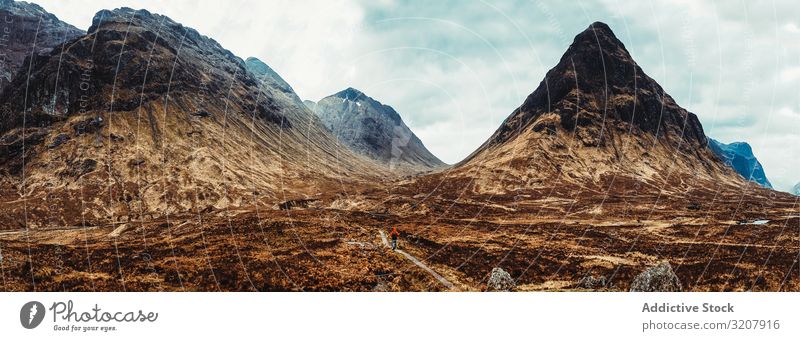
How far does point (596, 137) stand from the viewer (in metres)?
160

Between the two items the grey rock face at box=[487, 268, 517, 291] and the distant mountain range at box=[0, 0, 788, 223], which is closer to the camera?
the grey rock face at box=[487, 268, 517, 291]

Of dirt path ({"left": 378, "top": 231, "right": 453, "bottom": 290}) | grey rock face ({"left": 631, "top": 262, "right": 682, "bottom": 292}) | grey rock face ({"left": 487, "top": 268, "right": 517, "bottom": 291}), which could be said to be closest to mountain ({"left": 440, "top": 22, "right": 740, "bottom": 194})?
dirt path ({"left": 378, "top": 231, "right": 453, "bottom": 290})

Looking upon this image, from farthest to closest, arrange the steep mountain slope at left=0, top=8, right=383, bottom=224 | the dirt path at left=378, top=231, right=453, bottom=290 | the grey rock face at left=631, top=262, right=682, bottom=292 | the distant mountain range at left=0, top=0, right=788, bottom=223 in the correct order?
the distant mountain range at left=0, top=0, right=788, bottom=223
the steep mountain slope at left=0, top=8, right=383, bottom=224
the dirt path at left=378, top=231, right=453, bottom=290
the grey rock face at left=631, top=262, right=682, bottom=292

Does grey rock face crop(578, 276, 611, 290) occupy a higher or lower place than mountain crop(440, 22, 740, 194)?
lower

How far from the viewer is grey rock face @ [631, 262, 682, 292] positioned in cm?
2491

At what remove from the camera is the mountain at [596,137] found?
14012 centimetres

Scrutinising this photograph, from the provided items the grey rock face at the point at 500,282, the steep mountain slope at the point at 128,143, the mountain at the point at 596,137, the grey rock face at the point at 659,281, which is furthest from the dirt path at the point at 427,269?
the mountain at the point at 596,137

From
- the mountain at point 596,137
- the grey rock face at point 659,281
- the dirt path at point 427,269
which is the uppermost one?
the mountain at point 596,137

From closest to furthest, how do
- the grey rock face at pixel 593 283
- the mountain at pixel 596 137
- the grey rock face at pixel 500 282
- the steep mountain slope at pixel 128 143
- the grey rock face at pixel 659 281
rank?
the grey rock face at pixel 659 281
the grey rock face at pixel 500 282
the grey rock face at pixel 593 283
the steep mountain slope at pixel 128 143
the mountain at pixel 596 137

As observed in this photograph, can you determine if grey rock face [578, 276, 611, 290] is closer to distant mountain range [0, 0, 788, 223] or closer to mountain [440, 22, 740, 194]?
distant mountain range [0, 0, 788, 223]

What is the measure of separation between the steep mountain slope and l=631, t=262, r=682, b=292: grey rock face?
9211 cm

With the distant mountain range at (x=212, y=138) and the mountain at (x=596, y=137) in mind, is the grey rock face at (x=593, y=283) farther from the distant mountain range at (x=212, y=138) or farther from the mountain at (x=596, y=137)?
the mountain at (x=596, y=137)

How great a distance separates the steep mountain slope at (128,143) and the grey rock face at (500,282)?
85.4 metres
